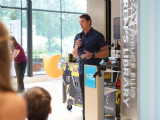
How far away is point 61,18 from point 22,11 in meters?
1.53

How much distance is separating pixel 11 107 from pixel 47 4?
7742mm

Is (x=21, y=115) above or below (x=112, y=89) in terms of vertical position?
above

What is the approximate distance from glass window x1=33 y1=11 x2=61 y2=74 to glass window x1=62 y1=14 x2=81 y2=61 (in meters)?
0.21

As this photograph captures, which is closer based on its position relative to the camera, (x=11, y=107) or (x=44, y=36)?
(x=11, y=107)

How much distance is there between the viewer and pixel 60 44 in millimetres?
8234

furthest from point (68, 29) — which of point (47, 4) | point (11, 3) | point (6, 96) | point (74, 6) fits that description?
point (6, 96)

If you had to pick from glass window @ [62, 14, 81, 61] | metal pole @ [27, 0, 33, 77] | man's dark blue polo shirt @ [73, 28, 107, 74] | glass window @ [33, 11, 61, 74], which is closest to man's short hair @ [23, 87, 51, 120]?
man's dark blue polo shirt @ [73, 28, 107, 74]

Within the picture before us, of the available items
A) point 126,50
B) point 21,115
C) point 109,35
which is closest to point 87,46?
point 126,50

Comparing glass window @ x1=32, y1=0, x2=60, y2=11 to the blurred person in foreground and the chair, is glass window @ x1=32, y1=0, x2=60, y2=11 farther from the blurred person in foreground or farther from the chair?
the blurred person in foreground

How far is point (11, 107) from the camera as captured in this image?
0.59 m

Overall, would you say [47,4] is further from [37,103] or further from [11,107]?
[11,107]

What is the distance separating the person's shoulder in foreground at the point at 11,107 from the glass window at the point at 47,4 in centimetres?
753

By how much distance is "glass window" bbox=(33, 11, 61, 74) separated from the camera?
7.78 m
